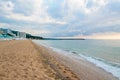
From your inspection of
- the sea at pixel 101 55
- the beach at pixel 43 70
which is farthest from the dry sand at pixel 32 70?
the sea at pixel 101 55

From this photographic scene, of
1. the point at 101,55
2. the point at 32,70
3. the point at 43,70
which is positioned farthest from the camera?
the point at 101,55

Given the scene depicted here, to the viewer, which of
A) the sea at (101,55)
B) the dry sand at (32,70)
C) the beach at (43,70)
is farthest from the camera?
the sea at (101,55)

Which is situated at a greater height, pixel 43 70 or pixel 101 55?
pixel 43 70

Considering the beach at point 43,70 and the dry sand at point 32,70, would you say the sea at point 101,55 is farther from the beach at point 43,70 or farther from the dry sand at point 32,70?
the dry sand at point 32,70

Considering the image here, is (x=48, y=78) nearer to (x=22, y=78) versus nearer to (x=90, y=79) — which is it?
(x=22, y=78)

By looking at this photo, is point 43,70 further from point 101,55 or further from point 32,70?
point 101,55

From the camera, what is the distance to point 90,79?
13508mm

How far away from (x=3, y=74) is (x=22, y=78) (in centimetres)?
122

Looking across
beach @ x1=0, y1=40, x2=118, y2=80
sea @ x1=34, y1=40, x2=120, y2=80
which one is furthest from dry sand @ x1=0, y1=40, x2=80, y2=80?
sea @ x1=34, y1=40, x2=120, y2=80

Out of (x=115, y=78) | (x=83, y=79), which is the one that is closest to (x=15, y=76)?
(x=83, y=79)

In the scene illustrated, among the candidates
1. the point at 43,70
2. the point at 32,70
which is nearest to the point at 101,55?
the point at 43,70

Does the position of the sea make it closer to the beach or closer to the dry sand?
the beach

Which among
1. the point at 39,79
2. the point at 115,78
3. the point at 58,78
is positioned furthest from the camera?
the point at 115,78

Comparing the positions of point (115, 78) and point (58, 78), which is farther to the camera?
point (115, 78)
